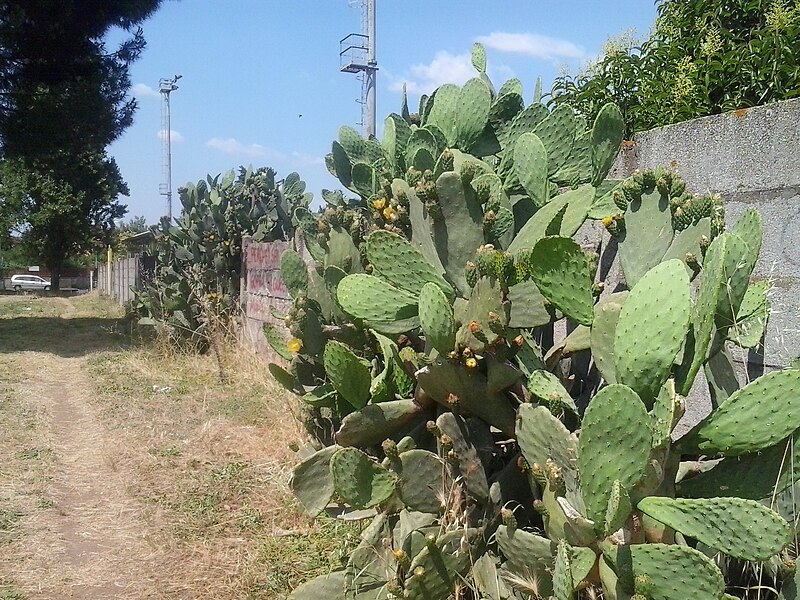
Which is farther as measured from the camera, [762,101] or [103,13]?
[103,13]

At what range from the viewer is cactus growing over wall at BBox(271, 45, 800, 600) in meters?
1.88

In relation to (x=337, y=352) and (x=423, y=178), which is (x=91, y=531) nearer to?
(x=337, y=352)

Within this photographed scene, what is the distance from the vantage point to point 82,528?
410 cm

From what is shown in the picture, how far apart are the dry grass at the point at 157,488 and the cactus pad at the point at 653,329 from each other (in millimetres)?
1850

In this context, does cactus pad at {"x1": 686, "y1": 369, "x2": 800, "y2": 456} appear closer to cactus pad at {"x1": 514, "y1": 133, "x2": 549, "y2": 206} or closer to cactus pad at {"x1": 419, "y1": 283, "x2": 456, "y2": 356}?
cactus pad at {"x1": 419, "y1": 283, "x2": 456, "y2": 356}

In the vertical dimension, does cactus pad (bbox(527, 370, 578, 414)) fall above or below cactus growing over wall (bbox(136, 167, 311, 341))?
below

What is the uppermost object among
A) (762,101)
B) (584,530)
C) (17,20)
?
(17,20)

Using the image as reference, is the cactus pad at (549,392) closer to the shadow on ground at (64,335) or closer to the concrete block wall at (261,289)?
the concrete block wall at (261,289)

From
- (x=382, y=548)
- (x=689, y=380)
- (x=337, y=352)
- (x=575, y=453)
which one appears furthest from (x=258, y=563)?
(x=689, y=380)

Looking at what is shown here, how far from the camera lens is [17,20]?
45.0 ft

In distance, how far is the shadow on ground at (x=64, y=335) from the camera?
11812 millimetres

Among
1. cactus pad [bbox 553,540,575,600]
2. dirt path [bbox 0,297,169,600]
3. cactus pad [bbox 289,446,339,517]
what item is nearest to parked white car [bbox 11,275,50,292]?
dirt path [bbox 0,297,169,600]

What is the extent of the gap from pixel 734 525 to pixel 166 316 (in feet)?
27.9

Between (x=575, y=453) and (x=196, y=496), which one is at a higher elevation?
(x=575, y=453)
